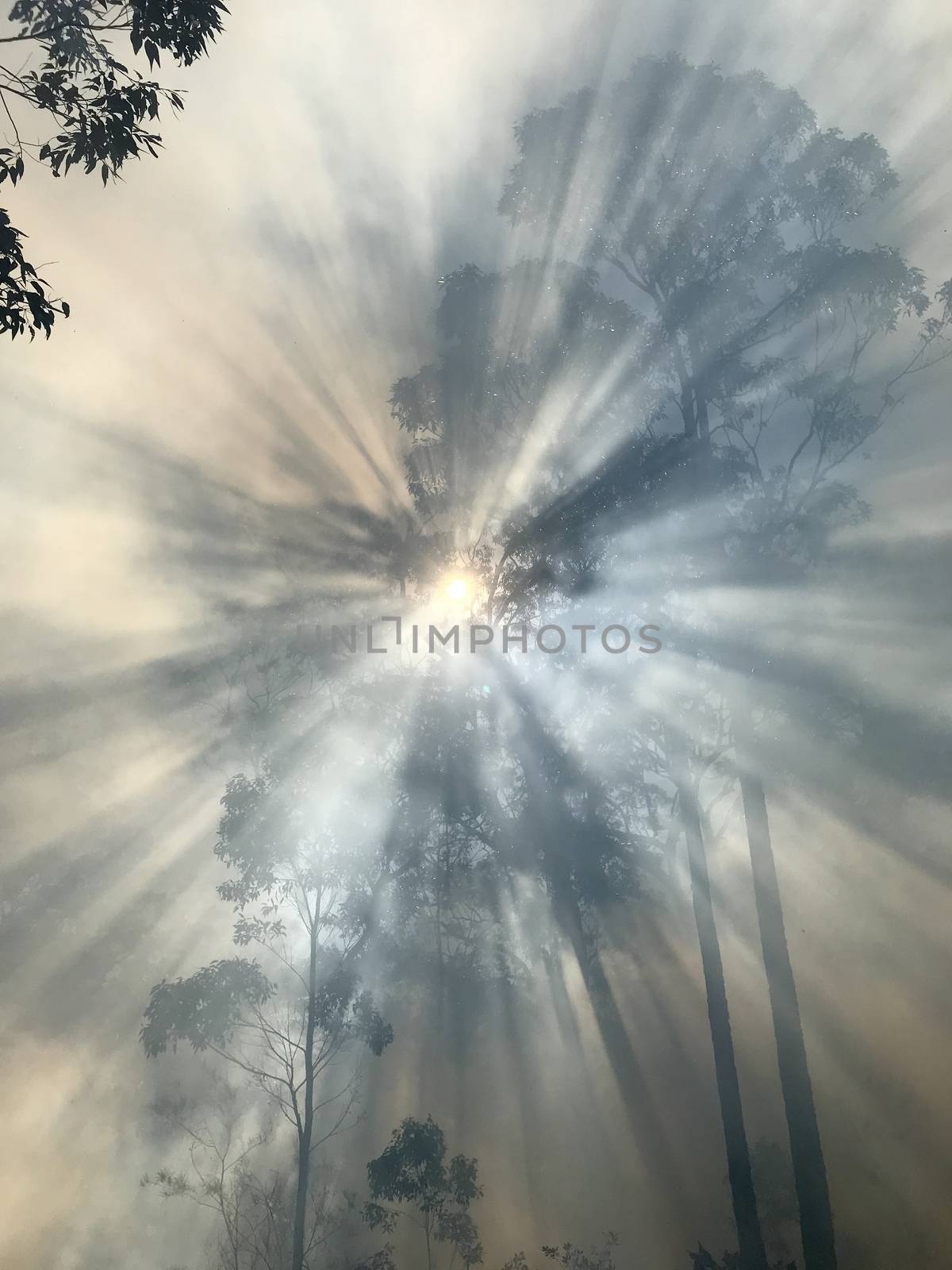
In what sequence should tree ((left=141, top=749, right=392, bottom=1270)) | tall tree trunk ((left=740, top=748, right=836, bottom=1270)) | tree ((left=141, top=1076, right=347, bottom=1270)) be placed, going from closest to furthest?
tall tree trunk ((left=740, top=748, right=836, bottom=1270)) < tree ((left=141, top=749, right=392, bottom=1270)) < tree ((left=141, top=1076, right=347, bottom=1270))

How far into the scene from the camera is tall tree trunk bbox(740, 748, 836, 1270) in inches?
396

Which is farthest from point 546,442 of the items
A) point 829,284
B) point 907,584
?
point 907,584

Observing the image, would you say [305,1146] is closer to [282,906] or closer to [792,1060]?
[282,906]

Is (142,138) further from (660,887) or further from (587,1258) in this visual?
(660,887)

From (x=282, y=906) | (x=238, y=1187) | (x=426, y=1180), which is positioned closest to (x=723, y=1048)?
(x=426, y=1180)

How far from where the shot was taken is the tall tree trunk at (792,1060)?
10.1 metres

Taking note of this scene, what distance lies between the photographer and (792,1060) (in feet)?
36.2

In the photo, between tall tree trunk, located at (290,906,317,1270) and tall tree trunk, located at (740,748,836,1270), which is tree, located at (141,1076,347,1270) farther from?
tall tree trunk, located at (740,748,836,1270)

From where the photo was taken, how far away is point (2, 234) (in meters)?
5.73

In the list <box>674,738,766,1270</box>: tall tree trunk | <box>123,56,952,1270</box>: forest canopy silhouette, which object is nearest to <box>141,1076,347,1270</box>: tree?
<box>123,56,952,1270</box>: forest canopy silhouette

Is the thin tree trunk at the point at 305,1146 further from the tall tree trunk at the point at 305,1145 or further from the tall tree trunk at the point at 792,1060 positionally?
the tall tree trunk at the point at 792,1060

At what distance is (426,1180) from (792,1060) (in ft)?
24.3

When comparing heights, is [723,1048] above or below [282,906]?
below

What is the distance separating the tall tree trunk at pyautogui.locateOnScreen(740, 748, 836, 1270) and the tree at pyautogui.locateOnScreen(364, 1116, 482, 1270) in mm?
6690
